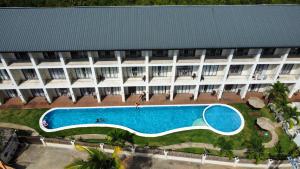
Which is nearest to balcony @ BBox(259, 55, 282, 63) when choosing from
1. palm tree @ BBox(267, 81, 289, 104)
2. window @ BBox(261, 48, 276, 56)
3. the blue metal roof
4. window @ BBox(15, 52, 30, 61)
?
window @ BBox(261, 48, 276, 56)

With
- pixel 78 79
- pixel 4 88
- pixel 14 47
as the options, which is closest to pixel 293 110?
pixel 78 79

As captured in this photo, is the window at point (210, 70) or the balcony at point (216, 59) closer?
the balcony at point (216, 59)

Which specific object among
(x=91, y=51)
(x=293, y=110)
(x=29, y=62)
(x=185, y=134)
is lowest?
(x=185, y=134)

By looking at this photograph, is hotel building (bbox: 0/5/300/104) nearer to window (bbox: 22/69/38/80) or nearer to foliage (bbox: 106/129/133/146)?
window (bbox: 22/69/38/80)

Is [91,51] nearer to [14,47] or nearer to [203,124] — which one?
[14,47]

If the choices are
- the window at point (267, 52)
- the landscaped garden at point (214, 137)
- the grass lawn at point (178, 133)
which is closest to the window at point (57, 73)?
the grass lawn at point (178, 133)

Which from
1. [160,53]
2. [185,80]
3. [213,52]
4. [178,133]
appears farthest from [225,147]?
[160,53]

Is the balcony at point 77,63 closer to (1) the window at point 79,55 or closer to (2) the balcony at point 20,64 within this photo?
(1) the window at point 79,55
